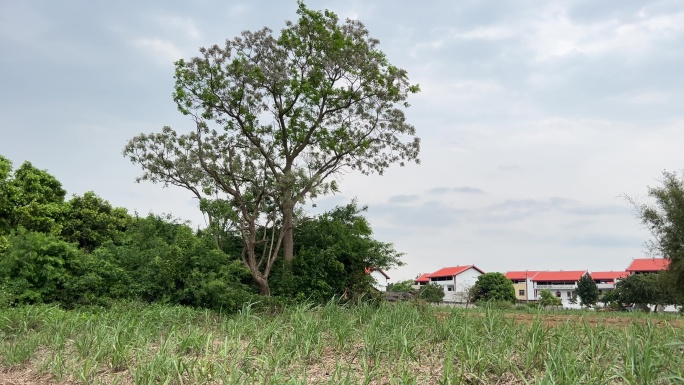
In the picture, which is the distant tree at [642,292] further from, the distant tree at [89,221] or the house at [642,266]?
the distant tree at [89,221]

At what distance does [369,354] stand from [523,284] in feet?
255

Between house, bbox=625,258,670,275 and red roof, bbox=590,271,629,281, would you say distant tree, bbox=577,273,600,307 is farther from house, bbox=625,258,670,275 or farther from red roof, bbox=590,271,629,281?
red roof, bbox=590,271,629,281

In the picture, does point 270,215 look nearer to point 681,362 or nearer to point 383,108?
point 383,108

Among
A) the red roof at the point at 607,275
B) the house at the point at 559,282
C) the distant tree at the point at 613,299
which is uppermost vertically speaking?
the red roof at the point at 607,275

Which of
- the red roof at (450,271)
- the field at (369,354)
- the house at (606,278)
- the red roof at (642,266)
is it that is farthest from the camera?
the red roof at (450,271)

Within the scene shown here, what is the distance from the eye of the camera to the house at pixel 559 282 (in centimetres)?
7219

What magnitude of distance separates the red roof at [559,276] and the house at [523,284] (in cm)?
104

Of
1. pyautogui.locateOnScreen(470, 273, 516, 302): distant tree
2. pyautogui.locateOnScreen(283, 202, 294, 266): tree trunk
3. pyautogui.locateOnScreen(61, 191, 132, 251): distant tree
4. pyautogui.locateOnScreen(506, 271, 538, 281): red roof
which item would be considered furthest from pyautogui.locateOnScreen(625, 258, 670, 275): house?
pyautogui.locateOnScreen(61, 191, 132, 251): distant tree

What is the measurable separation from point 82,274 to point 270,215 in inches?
250

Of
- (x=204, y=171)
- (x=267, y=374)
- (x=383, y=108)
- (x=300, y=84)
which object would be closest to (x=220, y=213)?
(x=204, y=171)

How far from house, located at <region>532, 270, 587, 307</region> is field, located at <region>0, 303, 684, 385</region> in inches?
2793

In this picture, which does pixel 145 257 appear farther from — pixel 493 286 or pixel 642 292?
pixel 493 286

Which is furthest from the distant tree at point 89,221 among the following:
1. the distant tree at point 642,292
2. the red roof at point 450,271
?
the red roof at point 450,271

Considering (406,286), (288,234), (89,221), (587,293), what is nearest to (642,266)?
(587,293)
